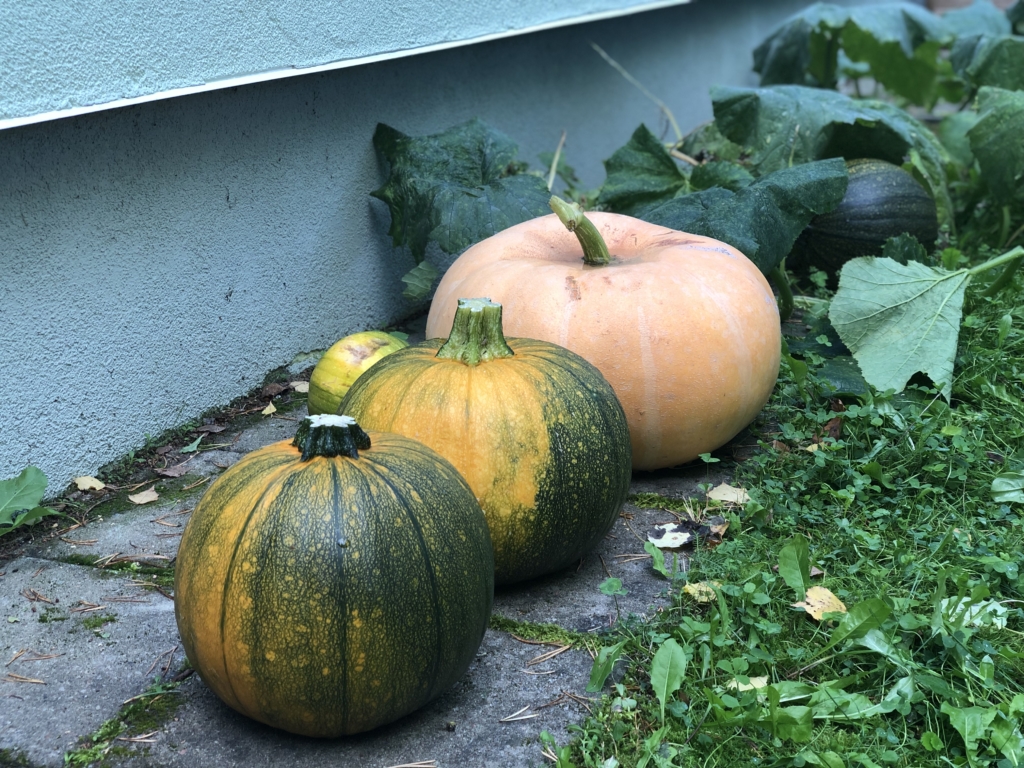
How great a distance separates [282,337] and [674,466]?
170cm

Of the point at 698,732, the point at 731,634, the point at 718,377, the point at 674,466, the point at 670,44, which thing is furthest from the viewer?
the point at 670,44

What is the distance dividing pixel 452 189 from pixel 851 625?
8.29 ft

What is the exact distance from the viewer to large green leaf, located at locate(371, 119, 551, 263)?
395 centimetres

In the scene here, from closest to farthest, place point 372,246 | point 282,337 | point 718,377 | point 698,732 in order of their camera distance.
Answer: point 698,732 → point 718,377 → point 282,337 → point 372,246

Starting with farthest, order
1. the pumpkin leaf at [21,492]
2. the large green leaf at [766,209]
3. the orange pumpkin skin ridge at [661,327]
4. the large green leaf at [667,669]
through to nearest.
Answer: the large green leaf at [766,209] → the orange pumpkin skin ridge at [661,327] → the pumpkin leaf at [21,492] → the large green leaf at [667,669]

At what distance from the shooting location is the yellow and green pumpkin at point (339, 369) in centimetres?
320

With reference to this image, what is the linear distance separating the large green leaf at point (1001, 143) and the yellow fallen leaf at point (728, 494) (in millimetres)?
2879

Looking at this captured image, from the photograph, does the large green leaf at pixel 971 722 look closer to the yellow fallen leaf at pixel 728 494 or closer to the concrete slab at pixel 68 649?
the yellow fallen leaf at pixel 728 494

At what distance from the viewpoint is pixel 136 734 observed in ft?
6.49

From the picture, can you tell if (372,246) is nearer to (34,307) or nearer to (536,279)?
(536,279)

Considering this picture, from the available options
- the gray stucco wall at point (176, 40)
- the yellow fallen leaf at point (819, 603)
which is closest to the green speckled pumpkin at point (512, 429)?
the yellow fallen leaf at point (819, 603)

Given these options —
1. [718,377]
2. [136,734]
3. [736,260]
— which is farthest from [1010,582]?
[136,734]

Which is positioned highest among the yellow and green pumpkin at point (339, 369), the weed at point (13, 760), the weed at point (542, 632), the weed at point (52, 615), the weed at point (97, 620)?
the yellow and green pumpkin at point (339, 369)

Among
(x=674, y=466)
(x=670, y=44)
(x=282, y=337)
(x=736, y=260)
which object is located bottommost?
(x=674, y=466)
